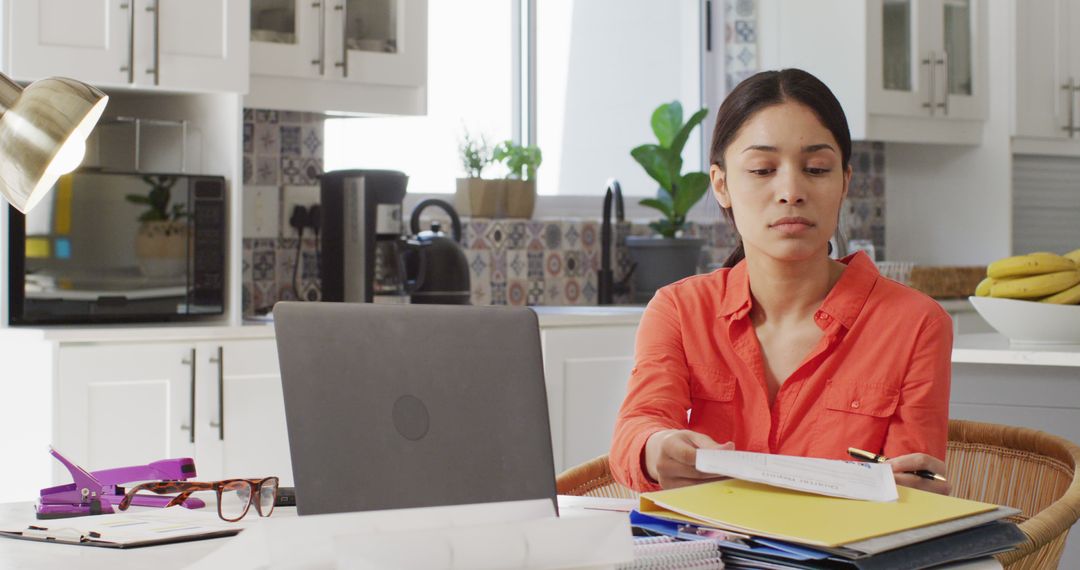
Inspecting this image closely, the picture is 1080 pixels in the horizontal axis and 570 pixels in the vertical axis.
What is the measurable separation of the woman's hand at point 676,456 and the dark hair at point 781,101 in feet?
1.38

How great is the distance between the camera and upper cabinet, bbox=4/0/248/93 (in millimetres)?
2814

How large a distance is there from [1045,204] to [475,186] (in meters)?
2.38

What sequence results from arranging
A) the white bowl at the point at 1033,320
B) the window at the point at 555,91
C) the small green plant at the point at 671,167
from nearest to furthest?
the white bowl at the point at 1033,320 → the window at the point at 555,91 → the small green plant at the point at 671,167

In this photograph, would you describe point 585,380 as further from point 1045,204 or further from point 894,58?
point 1045,204

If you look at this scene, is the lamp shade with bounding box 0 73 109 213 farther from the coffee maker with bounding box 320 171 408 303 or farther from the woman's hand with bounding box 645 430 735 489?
the coffee maker with bounding box 320 171 408 303

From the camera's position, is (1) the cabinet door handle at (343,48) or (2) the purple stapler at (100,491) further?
(1) the cabinet door handle at (343,48)

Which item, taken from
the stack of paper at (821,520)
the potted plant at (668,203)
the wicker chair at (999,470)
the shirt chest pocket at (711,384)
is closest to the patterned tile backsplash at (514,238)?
the potted plant at (668,203)

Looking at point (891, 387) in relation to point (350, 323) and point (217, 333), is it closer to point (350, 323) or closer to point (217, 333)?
point (350, 323)

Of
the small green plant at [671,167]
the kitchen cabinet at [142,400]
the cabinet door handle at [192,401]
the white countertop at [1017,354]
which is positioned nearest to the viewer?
the white countertop at [1017,354]

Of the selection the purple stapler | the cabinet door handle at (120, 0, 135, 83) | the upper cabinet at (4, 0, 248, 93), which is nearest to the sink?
the upper cabinet at (4, 0, 248, 93)

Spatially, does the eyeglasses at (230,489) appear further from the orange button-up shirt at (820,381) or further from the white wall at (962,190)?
the white wall at (962,190)

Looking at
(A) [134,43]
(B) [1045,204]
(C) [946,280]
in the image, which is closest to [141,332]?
(A) [134,43]

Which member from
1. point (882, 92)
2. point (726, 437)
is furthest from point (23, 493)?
point (882, 92)

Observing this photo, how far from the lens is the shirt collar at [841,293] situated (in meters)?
1.68
